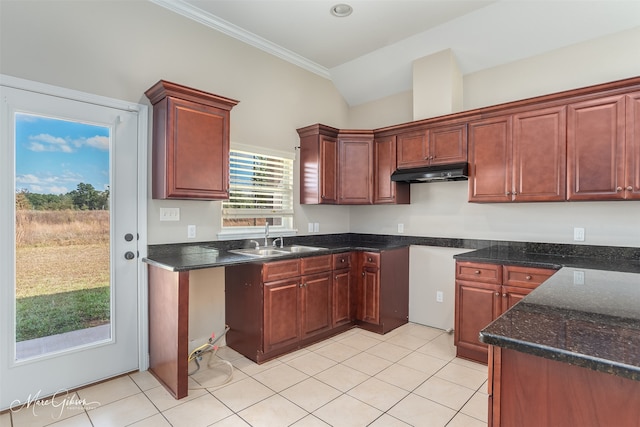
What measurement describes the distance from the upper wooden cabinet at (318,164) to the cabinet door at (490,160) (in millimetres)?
1513

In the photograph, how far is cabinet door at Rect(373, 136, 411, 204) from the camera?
384 cm

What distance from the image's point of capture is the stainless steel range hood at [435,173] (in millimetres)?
3189

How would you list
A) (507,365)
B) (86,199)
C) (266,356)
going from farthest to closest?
(266,356) < (86,199) < (507,365)

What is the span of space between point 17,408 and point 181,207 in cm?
173

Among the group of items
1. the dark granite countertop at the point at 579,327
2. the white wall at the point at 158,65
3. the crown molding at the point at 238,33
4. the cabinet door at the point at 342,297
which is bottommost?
the cabinet door at the point at 342,297

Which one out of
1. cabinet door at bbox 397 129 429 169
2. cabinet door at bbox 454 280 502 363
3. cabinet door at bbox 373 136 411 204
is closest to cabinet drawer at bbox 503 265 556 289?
cabinet door at bbox 454 280 502 363

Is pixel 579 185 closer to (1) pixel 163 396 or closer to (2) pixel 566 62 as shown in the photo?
(2) pixel 566 62

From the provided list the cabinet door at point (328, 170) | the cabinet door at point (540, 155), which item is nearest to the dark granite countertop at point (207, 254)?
the cabinet door at point (328, 170)

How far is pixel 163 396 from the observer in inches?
93.2

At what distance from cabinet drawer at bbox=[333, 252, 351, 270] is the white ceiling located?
225 centimetres

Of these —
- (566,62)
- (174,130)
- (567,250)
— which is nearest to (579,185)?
(567,250)

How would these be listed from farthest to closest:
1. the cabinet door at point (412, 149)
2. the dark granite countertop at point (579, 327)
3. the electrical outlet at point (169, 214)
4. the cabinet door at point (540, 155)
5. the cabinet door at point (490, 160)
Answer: the cabinet door at point (412, 149), the cabinet door at point (490, 160), the electrical outlet at point (169, 214), the cabinet door at point (540, 155), the dark granite countertop at point (579, 327)

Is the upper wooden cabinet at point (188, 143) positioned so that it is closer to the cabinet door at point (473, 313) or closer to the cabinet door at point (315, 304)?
the cabinet door at point (315, 304)

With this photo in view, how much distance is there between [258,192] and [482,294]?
7.88ft
